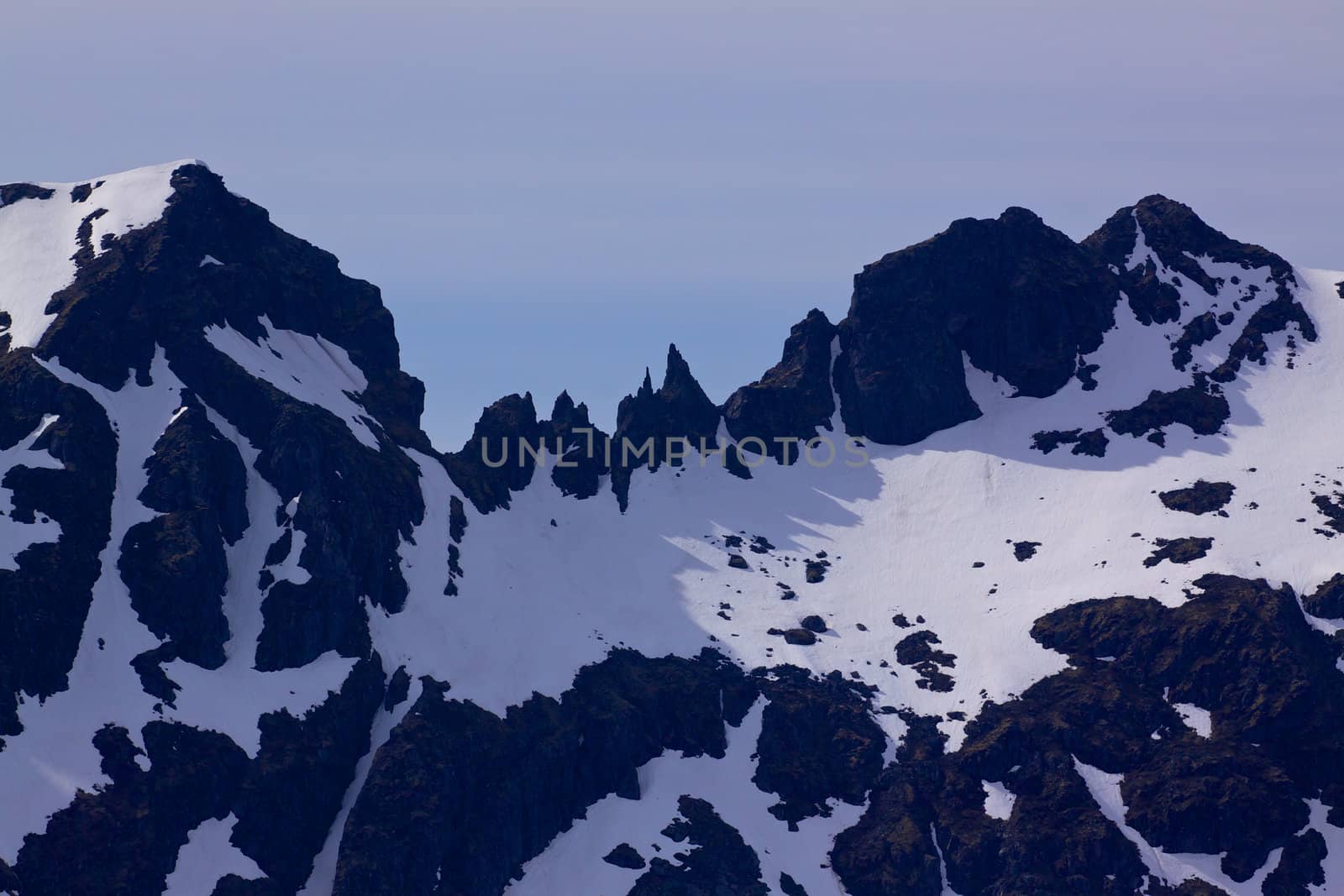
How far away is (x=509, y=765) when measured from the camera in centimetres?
15412

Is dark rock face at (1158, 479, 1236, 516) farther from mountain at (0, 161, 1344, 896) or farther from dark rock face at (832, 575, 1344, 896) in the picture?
dark rock face at (832, 575, 1344, 896)

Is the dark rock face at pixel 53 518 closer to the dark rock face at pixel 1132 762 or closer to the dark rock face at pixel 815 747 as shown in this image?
the dark rock face at pixel 815 747

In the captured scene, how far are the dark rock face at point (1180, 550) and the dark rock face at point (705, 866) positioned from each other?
2407 inches

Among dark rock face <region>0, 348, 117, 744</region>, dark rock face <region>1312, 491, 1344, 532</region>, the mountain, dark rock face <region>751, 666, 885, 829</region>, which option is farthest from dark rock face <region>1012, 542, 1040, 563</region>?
dark rock face <region>0, 348, 117, 744</region>

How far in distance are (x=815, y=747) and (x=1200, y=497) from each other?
60073mm

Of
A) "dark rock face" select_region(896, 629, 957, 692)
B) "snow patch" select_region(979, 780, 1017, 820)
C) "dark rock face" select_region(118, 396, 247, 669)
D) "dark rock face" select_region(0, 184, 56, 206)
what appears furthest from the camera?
"dark rock face" select_region(0, 184, 56, 206)

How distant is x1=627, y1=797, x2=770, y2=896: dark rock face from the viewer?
145375 millimetres

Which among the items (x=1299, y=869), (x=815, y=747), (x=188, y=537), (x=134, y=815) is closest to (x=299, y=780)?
(x=134, y=815)

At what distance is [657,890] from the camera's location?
14500 centimetres

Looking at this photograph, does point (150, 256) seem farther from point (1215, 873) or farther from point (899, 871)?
point (1215, 873)

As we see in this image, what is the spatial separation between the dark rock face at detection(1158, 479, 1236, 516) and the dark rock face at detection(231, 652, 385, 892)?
98579mm

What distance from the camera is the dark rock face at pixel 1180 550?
178m

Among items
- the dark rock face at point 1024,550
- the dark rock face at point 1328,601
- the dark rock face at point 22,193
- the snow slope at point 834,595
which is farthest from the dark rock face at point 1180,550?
the dark rock face at point 22,193

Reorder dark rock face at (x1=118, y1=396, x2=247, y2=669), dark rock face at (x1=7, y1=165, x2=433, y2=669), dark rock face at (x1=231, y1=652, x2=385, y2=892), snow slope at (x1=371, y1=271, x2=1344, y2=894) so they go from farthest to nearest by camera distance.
Answer: snow slope at (x1=371, y1=271, x2=1344, y2=894) → dark rock face at (x1=7, y1=165, x2=433, y2=669) → dark rock face at (x1=118, y1=396, x2=247, y2=669) → dark rock face at (x1=231, y1=652, x2=385, y2=892)
